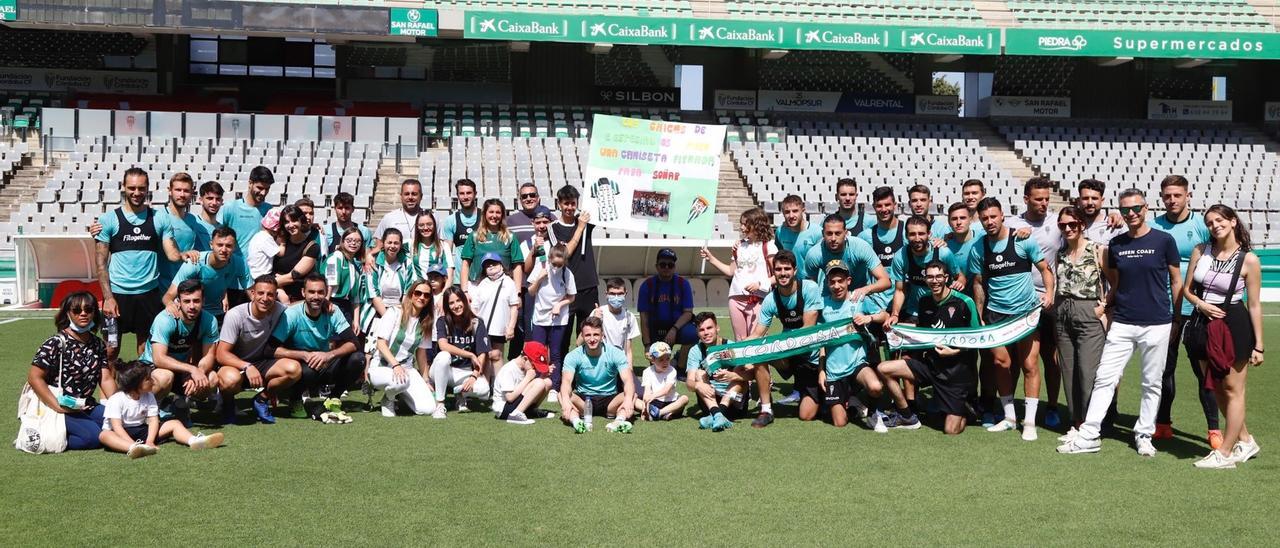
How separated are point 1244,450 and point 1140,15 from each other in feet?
99.0

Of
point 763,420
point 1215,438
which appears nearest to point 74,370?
point 763,420

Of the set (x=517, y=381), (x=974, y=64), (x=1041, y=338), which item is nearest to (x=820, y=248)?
(x=1041, y=338)

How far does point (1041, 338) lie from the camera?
855 cm

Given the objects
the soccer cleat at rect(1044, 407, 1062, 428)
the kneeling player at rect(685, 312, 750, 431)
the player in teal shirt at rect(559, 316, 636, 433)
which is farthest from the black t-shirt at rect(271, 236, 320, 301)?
the soccer cleat at rect(1044, 407, 1062, 428)

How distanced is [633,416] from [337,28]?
22.7 meters

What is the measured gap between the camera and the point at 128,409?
721 cm

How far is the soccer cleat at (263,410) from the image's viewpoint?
8367 millimetres

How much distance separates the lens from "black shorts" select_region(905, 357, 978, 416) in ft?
26.9

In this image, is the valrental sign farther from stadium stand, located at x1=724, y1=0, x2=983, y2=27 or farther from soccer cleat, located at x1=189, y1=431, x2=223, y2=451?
soccer cleat, located at x1=189, y1=431, x2=223, y2=451

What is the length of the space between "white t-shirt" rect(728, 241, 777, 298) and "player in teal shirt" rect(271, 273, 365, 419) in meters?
3.13

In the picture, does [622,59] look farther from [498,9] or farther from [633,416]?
[633,416]

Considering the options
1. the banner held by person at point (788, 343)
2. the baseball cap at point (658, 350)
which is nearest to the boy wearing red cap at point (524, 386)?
the baseball cap at point (658, 350)

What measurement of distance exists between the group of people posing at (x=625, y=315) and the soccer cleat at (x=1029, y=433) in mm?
11

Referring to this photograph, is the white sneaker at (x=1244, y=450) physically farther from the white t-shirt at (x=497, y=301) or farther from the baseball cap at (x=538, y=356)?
the white t-shirt at (x=497, y=301)
